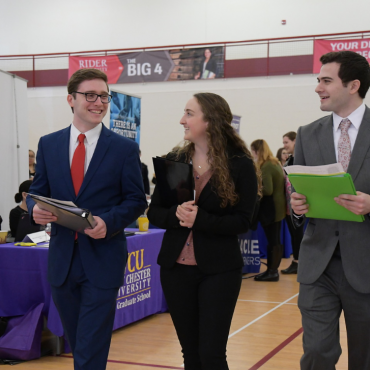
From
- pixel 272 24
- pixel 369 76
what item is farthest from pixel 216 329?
pixel 272 24

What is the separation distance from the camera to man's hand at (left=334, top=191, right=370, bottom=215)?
2.14 m

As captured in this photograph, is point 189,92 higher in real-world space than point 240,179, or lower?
higher

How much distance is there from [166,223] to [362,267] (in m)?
0.84

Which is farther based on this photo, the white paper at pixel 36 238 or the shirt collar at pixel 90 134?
the white paper at pixel 36 238

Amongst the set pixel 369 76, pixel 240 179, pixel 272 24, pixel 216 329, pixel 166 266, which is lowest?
pixel 216 329

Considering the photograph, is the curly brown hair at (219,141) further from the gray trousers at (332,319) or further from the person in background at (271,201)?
the person in background at (271,201)

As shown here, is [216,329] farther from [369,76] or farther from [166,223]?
[369,76]

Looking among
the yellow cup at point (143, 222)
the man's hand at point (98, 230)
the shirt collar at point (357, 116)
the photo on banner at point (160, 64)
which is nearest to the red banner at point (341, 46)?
the photo on banner at point (160, 64)

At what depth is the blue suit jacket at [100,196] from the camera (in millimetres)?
2465

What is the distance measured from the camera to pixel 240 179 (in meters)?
2.51

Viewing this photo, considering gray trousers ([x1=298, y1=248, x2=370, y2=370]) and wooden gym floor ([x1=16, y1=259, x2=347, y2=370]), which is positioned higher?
gray trousers ([x1=298, y1=248, x2=370, y2=370])

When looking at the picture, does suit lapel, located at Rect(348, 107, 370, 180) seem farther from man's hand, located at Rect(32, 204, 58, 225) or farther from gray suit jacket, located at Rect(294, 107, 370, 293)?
man's hand, located at Rect(32, 204, 58, 225)

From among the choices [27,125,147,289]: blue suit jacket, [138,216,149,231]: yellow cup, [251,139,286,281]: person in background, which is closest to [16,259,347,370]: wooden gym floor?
[138,216,149,231]: yellow cup

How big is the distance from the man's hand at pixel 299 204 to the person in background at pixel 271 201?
4254 mm
